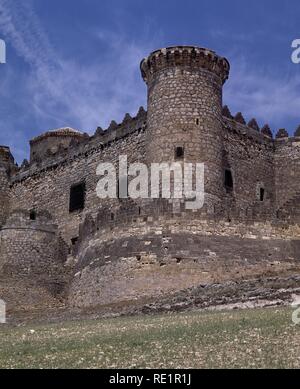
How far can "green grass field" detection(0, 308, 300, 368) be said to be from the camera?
13.5 meters

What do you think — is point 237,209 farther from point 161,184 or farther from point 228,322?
point 228,322

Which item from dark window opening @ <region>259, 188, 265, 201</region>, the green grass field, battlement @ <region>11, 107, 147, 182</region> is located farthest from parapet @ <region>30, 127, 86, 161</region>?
the green grass field

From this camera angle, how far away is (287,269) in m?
31.0

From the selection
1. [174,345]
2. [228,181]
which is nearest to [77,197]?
[228,181]

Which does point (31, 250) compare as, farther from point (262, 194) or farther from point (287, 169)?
point (287, 169)

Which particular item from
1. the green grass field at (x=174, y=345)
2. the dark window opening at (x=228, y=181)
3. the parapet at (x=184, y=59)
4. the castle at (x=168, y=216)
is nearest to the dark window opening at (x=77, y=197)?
the castle at (x=168, y=216)

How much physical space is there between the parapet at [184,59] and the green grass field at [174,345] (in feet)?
49.4

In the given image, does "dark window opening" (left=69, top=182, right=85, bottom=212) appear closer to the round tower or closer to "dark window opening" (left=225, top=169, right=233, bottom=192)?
the round tower

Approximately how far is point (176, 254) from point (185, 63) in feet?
24.8

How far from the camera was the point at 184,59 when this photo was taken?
32.1 metres

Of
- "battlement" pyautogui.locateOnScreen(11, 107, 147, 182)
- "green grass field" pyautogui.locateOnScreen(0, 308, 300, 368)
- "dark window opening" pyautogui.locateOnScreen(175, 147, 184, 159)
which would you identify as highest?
"battlement" pyautogui.locateOnScreen(11, 107, 147, 182)

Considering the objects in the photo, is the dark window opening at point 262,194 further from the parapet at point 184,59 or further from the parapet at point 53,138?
the parapet at point 53,138

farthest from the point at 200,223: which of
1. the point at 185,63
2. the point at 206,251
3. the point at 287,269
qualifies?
the point at 185,63
